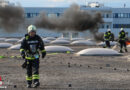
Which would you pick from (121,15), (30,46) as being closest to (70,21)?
(30,46)

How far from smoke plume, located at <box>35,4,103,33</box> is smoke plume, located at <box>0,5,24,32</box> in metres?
2.65

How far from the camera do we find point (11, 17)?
3008cm

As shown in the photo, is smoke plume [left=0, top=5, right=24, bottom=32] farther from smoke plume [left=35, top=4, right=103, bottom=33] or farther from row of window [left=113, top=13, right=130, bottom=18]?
row of window [left=113, top=13, right=130, bottom=18]

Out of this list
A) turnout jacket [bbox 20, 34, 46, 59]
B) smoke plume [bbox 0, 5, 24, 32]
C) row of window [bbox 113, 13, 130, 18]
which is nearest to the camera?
turnout jacket [bbox 20, 34, 46, 59]

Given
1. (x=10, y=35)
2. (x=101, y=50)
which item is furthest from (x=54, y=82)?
(x=10, y=35)

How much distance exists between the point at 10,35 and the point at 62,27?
5051 centimetres

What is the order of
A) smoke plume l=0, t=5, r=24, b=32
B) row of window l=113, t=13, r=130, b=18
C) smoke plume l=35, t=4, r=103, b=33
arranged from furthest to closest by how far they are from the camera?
row of window l=113, t=13, r=130, b=18 → smoke plume l=35, t=4, r=103, b=33 → smoke plume l=0, t=5, r=24, b=32

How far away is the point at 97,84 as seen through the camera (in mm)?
11070

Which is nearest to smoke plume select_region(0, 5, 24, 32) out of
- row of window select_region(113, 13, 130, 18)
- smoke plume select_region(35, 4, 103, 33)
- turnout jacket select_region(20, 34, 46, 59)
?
smoke plume select_region(35, 4, 103, 33)

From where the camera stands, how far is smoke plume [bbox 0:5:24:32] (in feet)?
96.1

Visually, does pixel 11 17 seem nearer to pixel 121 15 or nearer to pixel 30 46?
pixel 30 46

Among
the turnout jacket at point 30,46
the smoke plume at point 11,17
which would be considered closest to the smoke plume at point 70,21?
the smoke plume at point 11,17

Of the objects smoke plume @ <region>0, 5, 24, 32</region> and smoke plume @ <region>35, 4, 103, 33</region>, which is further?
smoke plume @ <region>35, 4, 103, 33</region>

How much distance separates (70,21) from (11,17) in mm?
6204
